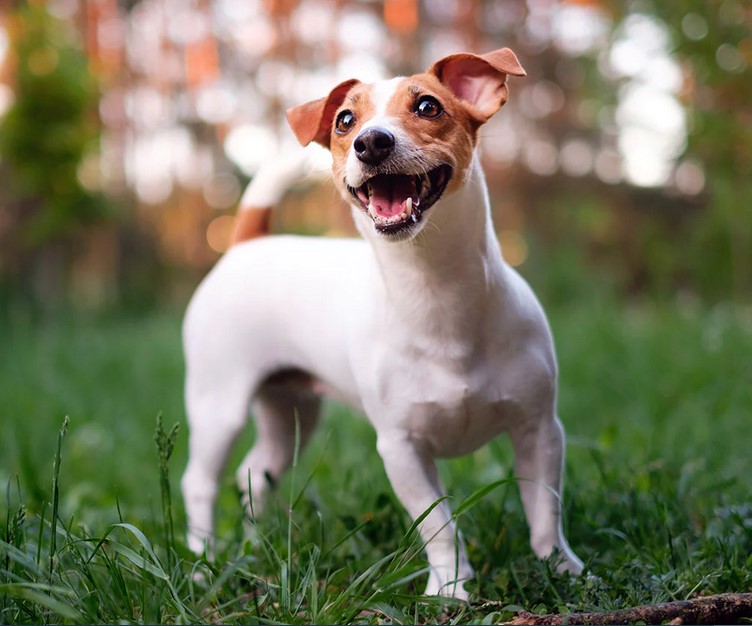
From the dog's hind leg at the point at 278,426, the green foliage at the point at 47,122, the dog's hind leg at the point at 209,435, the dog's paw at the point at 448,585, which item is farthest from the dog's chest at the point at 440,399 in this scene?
the green foliage at the point at 47,122

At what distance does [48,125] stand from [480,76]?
9103mm

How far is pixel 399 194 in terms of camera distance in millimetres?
2135

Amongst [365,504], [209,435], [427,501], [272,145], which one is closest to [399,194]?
[427,501]

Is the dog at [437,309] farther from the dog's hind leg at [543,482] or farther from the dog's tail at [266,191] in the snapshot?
the dog's tail at [266,191]

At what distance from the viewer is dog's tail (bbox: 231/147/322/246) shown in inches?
133

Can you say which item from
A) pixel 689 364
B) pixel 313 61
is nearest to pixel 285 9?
pixel 313 61

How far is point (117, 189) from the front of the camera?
1430 centimetres

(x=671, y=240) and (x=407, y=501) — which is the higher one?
(x=407, y=501)

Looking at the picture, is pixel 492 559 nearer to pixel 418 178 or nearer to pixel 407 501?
pixel 407 501

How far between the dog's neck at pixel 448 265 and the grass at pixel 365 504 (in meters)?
0.45

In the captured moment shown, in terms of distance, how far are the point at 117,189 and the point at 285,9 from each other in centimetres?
400

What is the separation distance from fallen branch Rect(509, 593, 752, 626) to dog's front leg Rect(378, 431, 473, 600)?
0.38m

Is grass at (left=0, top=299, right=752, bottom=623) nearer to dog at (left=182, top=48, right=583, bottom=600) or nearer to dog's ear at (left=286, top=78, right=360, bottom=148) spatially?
dog at (left=182, top=48, right=583, bottom=600)

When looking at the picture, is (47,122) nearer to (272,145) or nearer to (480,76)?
(272,145)
